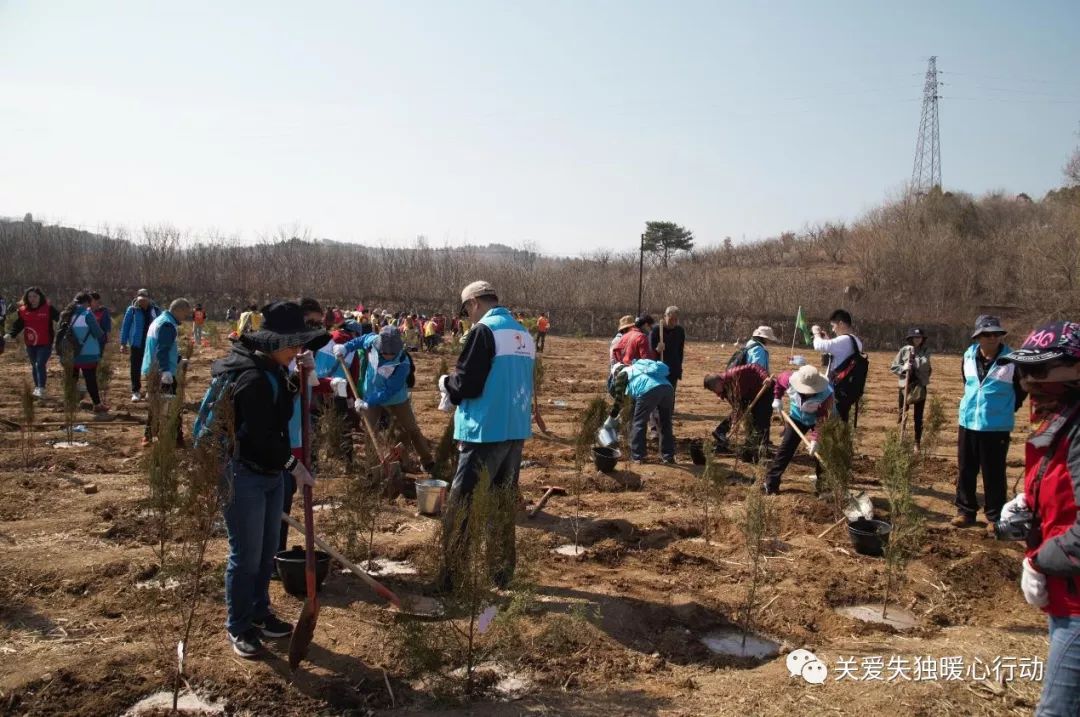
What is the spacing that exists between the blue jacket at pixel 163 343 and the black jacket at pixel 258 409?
18.4 ft

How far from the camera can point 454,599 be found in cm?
372

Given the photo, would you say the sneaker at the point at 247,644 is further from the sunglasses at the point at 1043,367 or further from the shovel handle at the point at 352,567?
the sunglasses at the point at 1043,367

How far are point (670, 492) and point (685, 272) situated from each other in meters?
47.0

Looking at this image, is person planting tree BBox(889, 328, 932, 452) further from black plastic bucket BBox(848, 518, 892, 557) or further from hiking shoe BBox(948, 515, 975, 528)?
black plastic bucket BBox(848, 518, 892, 557)

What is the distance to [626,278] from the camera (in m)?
46.8

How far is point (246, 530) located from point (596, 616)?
6.76 feet

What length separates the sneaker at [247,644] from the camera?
3789 millimetres

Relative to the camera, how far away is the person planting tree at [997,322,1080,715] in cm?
233

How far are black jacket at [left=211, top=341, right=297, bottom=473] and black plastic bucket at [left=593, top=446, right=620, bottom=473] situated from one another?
456cm

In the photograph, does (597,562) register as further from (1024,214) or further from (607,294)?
(1024,214)

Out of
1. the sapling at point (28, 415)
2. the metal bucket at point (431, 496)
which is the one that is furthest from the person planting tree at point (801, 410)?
the sapling at point (28, 415)

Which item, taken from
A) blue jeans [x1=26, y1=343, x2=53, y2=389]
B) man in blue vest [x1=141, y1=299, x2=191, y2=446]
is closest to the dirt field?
man in blue vest [x1=141, y1=299, x2=191, y2=446]

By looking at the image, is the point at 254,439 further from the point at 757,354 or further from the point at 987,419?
the point at 757,354

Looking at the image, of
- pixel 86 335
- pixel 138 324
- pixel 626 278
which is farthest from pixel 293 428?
pixel 626 278
